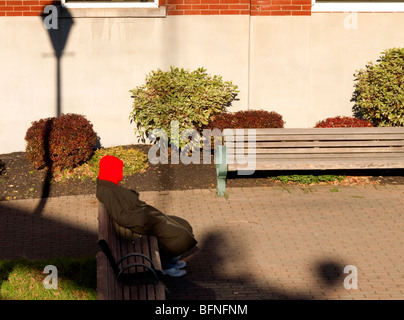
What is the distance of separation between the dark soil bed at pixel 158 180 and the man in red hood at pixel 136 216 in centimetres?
348

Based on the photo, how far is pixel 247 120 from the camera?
11.0 m

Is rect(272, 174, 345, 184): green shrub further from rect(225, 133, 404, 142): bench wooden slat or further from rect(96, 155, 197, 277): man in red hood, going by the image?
rect(96, 155, 197, 277): man in red hood

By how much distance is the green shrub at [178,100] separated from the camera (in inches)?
439

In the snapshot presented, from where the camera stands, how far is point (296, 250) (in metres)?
7.77

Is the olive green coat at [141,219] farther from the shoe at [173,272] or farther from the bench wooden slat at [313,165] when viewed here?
the bench wooden slat at [313,165]

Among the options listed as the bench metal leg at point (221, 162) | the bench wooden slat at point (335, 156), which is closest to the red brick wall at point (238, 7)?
the bench wooden slat at point (335, 156)

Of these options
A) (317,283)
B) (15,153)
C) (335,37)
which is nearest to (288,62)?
(335,37)

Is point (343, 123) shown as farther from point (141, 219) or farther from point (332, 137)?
point (141, 219)

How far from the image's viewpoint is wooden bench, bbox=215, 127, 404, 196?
9883 millimetres

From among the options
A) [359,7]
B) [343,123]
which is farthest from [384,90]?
[359,7]

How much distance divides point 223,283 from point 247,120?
4665mm

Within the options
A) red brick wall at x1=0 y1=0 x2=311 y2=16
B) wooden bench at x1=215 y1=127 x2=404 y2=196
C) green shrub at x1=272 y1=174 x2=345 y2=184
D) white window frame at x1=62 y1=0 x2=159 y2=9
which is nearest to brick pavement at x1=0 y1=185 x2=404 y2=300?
green shrub at x1=272 y1=174 x2=345 y2=184

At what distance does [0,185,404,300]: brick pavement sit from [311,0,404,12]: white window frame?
3.74 m

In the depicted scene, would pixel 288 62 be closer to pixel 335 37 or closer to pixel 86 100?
pixel 335 37
